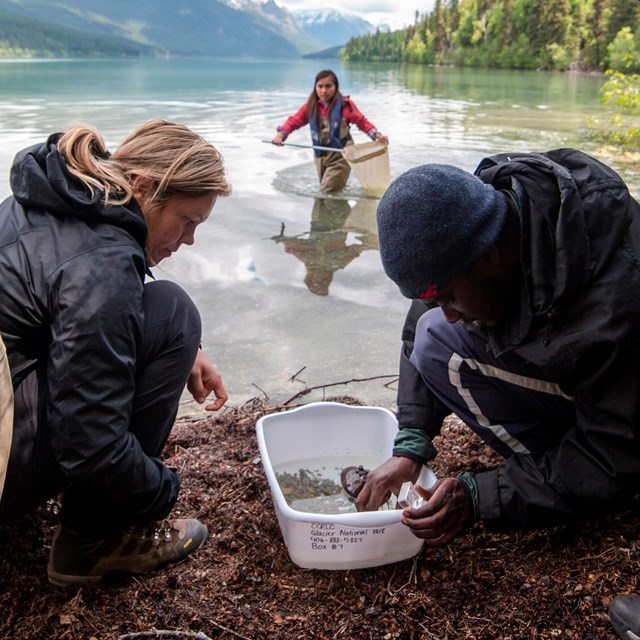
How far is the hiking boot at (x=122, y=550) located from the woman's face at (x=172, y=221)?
2.75 ft

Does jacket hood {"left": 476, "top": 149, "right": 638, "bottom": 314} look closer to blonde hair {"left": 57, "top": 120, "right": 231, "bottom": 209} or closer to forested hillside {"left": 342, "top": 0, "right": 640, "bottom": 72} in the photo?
blonde hair {"left": 57, "top": 120, "right": 231, "bottom": 209}

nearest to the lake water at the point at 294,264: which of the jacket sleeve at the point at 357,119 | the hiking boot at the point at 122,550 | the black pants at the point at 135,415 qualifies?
the jacket sleeve at the point at 357,119

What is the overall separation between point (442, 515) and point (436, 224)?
2.66 ft

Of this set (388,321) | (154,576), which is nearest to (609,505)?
(154,576)

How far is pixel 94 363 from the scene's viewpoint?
1.63 metres

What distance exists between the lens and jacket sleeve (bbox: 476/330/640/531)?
163 centimetres

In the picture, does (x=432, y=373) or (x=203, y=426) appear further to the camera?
(x=203, y=426)

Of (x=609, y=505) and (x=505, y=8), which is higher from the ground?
(x=505, y=8)

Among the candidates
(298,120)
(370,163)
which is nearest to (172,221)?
(370,163)

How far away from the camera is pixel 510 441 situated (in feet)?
6.84

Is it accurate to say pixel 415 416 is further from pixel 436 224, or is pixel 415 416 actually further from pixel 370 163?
pixel 370 163

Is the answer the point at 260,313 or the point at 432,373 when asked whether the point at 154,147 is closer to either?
the point at 432,373

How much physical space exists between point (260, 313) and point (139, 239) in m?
2.61

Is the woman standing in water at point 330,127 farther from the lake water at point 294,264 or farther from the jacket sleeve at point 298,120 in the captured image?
the lake water at point 294,264
